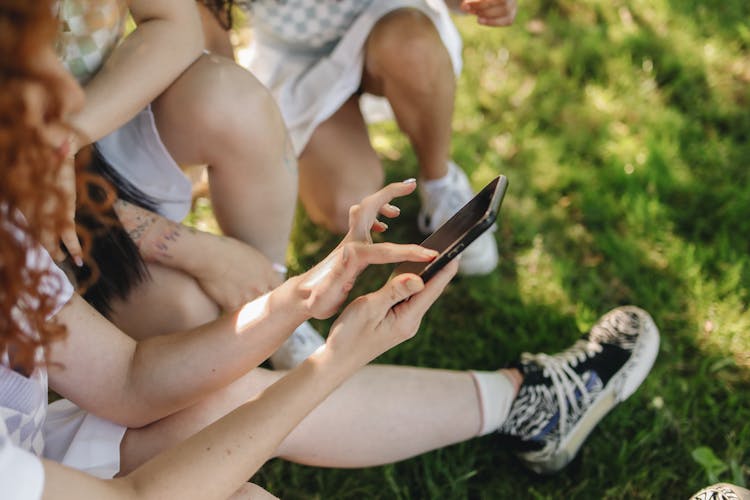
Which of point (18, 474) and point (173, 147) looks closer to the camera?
point (18, 474)

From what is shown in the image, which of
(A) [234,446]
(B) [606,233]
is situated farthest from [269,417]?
(B) [606,233]

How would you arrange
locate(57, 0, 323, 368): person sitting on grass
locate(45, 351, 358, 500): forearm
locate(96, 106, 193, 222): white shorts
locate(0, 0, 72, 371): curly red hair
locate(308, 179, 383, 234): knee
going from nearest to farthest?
locate(0, 0, 72, 371): curly red hair
locate(45, 351, 358, 500): forearm
locate(57, 0, 323, 368): person sitting on grass
locate(96, 106, 193, 222): white shorts
locate(308, 179, 383, 234): knee

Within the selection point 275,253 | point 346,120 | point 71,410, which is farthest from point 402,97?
point 71,410

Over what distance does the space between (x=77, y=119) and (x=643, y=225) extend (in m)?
1.31

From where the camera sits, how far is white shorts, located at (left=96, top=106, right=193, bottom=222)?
1.45 meters

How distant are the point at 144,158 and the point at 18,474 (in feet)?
2.54

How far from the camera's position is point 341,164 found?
1.84 m

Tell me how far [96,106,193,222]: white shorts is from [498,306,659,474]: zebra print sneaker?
754mm

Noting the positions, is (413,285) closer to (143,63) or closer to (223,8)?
(143,63)

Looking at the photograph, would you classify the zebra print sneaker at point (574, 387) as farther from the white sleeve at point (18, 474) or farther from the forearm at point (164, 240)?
the white sleeve at point (18, 474)

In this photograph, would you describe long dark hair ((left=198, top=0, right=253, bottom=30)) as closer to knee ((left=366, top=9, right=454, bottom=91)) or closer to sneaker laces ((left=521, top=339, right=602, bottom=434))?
knee ((left=366, top=9, right=454, bottom=91))

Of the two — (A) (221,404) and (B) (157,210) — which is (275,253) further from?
(A) (221,404)

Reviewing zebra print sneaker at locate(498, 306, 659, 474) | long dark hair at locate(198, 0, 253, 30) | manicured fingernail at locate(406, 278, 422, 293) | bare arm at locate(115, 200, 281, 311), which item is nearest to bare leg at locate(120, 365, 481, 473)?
zebra print sneaker at locate(498, 306, 659, 474)

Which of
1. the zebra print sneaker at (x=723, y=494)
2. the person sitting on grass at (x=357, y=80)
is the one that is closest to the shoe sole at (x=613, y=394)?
the zebra print sneaker at (x=723, y=494)
